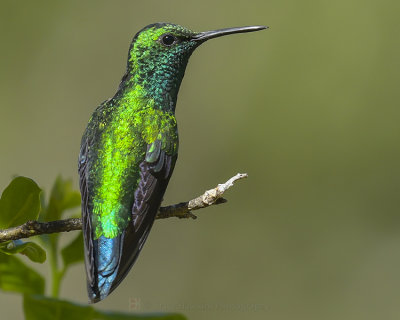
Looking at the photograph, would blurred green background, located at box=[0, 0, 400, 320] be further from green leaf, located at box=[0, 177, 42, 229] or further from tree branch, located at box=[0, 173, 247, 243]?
green leaf, located at box=[0, 177, 42, 229]

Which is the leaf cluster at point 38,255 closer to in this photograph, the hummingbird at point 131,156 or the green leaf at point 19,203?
the green leaf at point 19,203

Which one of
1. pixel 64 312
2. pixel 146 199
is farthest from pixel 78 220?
pixel 64 312

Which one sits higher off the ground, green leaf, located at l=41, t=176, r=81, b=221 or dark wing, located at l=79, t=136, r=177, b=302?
green leaf, located at l=41, t=176, r=81, b=221

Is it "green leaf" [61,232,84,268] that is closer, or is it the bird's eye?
"green leaf" [61,232,84,268]

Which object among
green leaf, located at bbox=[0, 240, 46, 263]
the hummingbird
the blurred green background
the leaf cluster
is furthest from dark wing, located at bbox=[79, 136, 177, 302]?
the blurred green background

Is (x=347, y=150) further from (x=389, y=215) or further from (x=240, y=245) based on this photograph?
(x=240, y=245)
